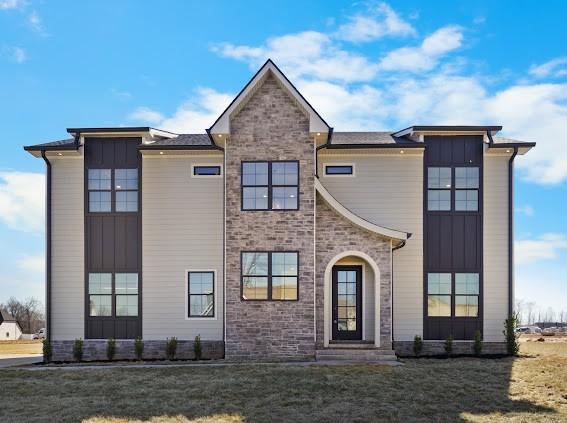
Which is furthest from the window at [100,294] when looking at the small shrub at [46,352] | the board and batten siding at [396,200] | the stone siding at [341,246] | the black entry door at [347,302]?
the board and batten siding at [396,200]

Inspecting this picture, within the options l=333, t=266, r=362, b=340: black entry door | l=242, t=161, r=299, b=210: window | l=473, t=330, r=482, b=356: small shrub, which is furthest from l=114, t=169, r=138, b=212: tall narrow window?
l=473, t=330, r=482, b=356: small shrub

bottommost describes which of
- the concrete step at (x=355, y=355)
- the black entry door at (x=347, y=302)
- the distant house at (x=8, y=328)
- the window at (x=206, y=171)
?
the distant house at (x=8, y=328)

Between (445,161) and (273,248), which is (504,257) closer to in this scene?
(445,161)

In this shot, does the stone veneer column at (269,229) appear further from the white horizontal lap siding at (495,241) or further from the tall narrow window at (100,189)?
the white horizontal lap siding at (495,241)

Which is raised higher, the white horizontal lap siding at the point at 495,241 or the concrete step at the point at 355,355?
the white horizontal lap siding at the point at 495,241

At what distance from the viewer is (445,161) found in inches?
632

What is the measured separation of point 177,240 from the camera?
15898 mm

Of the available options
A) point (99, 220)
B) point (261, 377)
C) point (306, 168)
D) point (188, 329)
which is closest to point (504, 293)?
point (306, 168)

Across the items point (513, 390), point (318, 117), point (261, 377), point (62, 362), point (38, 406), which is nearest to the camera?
point (38, 406)

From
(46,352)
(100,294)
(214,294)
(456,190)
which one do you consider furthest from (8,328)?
(456,190)

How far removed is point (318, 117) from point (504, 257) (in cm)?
778

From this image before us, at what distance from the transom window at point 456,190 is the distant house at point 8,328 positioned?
58179mm

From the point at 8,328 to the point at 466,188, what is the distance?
61.6 metres

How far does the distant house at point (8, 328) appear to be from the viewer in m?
58.2
